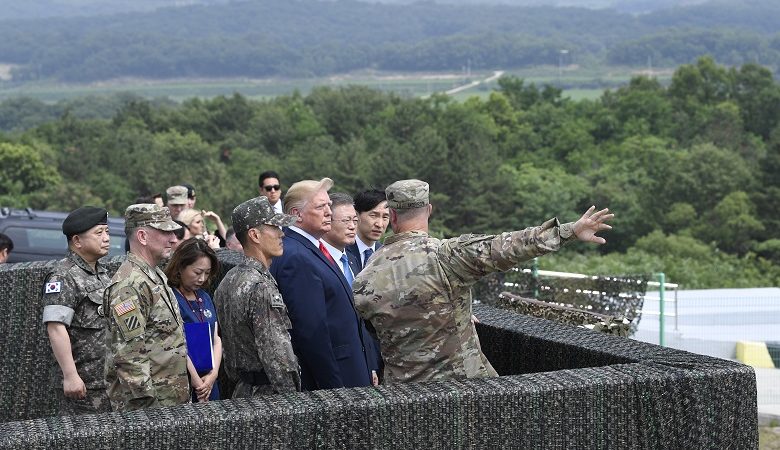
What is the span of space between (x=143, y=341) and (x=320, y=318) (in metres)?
0.67

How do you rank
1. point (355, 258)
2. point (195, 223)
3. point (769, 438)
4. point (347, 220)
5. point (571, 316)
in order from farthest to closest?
1. point (769, 438)
2. point (195, 223)
3. point (355, 258)
4. point (571, 316)
5. point (347, 220)

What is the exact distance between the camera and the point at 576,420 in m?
3.88

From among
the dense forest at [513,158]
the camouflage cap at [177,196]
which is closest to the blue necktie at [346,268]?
the camouflage cap at [177,196]

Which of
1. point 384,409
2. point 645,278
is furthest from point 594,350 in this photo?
point 645,278

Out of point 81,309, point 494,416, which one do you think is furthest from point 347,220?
point 494,416

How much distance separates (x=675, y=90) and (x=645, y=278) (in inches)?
3710

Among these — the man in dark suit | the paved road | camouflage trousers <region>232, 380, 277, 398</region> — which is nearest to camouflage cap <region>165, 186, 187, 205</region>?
the man in dark suit

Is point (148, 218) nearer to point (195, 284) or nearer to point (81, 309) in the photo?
point (195, 284)

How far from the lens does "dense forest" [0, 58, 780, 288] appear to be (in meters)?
66.2

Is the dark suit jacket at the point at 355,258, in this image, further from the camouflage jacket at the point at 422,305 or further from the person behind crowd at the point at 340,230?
the camouflage jacket at the point at 422,305

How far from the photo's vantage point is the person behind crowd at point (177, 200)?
355 inches

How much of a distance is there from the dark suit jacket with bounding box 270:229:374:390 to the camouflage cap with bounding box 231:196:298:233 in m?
0.20

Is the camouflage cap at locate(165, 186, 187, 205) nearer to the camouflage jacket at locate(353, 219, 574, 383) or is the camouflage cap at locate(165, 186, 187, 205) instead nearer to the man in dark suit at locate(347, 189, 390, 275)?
the man in dark suit at locate(347, 189, 390, 275)

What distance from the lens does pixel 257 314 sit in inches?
183
